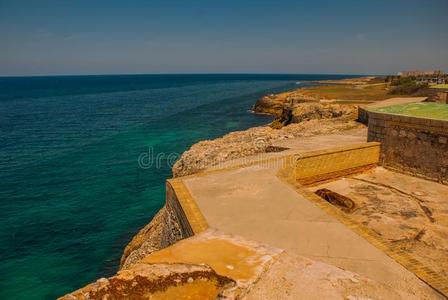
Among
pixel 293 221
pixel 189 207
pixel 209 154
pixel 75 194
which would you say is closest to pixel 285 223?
pixel 293 221

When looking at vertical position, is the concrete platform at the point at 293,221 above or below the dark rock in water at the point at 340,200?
above

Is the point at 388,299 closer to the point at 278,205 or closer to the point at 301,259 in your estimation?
the point at 301,259

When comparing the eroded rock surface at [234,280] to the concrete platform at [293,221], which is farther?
the concrete platform at [293,221]

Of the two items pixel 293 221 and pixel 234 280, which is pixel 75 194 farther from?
pixel 234 280

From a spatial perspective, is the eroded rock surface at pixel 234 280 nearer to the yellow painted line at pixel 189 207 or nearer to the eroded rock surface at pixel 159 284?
the eroded rock surface at pixel 159 284

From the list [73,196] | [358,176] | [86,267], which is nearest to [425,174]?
[358,176]

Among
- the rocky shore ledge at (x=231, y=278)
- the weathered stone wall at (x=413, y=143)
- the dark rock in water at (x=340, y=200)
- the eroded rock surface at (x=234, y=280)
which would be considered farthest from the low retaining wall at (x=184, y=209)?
the weathered stone wall at (x=413, y=143)
